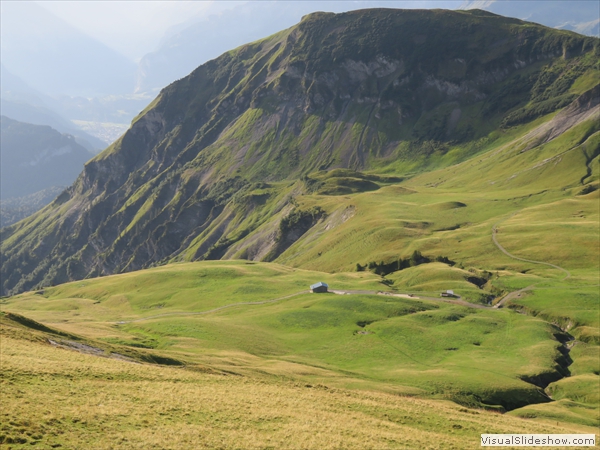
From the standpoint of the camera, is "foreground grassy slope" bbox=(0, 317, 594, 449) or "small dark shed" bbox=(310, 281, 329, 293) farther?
"small dark shed" bbox=(310, 281, 329, 293)

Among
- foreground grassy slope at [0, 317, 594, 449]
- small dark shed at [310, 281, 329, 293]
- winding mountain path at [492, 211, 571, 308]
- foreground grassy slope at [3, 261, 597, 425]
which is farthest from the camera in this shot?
small dark shed at [310, 281, 329, 293]

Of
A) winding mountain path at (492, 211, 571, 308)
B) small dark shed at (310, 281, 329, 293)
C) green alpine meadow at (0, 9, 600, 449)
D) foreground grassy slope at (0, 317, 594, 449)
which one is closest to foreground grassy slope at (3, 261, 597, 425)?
green alpine meadow at (0, 9, 600, 449)

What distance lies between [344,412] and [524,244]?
108597mm

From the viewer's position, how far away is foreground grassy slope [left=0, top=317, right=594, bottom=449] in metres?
33.0

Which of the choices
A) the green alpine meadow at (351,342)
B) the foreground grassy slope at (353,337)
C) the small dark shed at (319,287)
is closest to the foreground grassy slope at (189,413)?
the green alpine meadow at (351,342)

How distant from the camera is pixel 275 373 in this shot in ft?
211

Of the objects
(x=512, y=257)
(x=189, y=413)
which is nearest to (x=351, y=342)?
(x=189, y=413)

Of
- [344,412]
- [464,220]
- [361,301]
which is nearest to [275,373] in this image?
[344,412]

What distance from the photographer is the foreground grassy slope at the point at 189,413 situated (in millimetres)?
33000

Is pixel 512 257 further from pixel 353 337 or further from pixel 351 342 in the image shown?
pixel 351 342

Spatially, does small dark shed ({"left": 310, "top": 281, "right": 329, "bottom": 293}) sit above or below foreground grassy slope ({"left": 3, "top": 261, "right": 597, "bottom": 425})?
above

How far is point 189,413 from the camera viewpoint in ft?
129

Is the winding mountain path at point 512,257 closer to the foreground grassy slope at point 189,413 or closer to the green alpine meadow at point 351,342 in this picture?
Result: the green alpine meadow at point 351,342

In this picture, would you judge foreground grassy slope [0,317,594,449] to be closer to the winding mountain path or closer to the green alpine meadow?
the green alpine meadow
